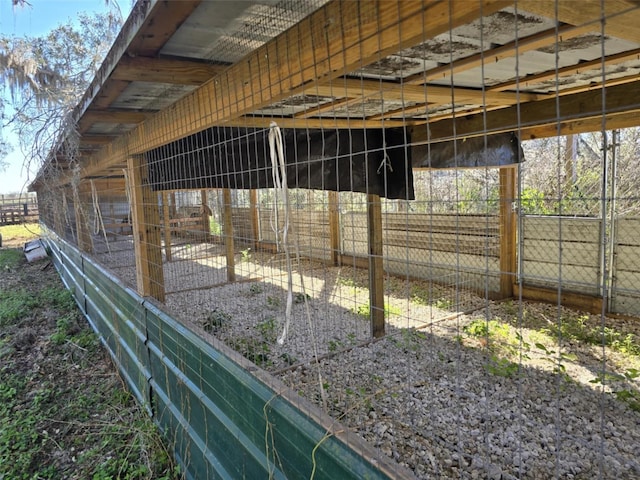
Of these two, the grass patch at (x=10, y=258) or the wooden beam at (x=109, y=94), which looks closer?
the wooden beam at (x=109, y=94)

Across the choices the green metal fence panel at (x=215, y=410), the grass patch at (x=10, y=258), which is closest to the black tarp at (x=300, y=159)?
the green metal fence panel at (x=215, y=410)

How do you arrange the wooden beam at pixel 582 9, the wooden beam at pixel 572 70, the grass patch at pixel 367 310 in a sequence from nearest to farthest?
1. the wooden beam at pixel 582 9
2. the wooden beam at pixel 572 70
3. the grass patch at pixel 367 310

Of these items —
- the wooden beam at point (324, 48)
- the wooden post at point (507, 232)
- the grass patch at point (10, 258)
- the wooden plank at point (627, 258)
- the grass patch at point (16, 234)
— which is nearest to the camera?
the wooden beam at point (324, 48)

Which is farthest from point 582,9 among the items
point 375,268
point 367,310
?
point 367,310

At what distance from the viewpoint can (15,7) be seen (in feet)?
10.7

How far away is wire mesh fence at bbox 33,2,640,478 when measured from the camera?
1.53 metres

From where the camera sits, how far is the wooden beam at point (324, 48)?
877 mm

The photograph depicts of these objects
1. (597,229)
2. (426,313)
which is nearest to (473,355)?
(426,313)

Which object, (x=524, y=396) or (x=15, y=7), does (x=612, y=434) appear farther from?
(x=15, y=7)

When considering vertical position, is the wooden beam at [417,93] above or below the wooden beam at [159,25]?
below

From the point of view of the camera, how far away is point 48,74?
5.21 m

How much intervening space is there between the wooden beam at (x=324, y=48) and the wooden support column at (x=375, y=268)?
216 cm

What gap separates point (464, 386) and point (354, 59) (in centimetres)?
278

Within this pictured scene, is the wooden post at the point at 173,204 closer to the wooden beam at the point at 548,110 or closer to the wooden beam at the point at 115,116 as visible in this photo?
the wooden beam at the point at 115,116
